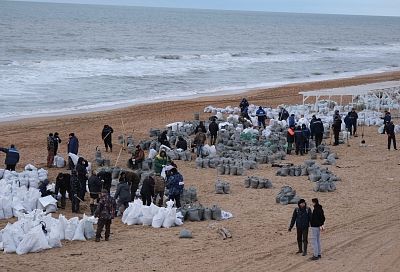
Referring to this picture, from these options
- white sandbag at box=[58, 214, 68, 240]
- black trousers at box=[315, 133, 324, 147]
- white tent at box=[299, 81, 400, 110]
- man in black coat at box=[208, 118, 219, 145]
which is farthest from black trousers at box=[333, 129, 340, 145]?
white sandbag at box=[58, 214, 68, 240]

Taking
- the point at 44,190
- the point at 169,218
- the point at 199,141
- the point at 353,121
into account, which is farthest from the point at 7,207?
the point at 353,121

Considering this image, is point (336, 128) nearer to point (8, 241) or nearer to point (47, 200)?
point (47, 200)

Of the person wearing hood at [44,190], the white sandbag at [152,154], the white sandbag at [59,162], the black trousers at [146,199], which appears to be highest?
the white sandbag at [152,154]

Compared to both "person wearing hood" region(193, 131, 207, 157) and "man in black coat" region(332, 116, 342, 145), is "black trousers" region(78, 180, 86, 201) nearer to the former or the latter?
"person wearing hood" region(193, 131, 207, 157)

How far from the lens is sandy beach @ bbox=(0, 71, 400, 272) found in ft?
38.8

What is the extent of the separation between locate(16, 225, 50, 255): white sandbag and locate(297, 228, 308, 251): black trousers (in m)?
4.55

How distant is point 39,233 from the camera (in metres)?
12.7

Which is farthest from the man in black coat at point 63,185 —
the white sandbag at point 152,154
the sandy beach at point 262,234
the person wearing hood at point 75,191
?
the white sandbag at point 152,154

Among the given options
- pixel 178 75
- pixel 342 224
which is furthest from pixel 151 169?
pixel 178 75

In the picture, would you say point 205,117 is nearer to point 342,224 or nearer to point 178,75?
point 342,224

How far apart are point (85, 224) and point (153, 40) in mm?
85838

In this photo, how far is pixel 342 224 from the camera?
14250 millimetres

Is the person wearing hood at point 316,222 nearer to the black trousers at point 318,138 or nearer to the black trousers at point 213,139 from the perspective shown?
the black trousers at point 318,138

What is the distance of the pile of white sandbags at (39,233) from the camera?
41.2 ft
